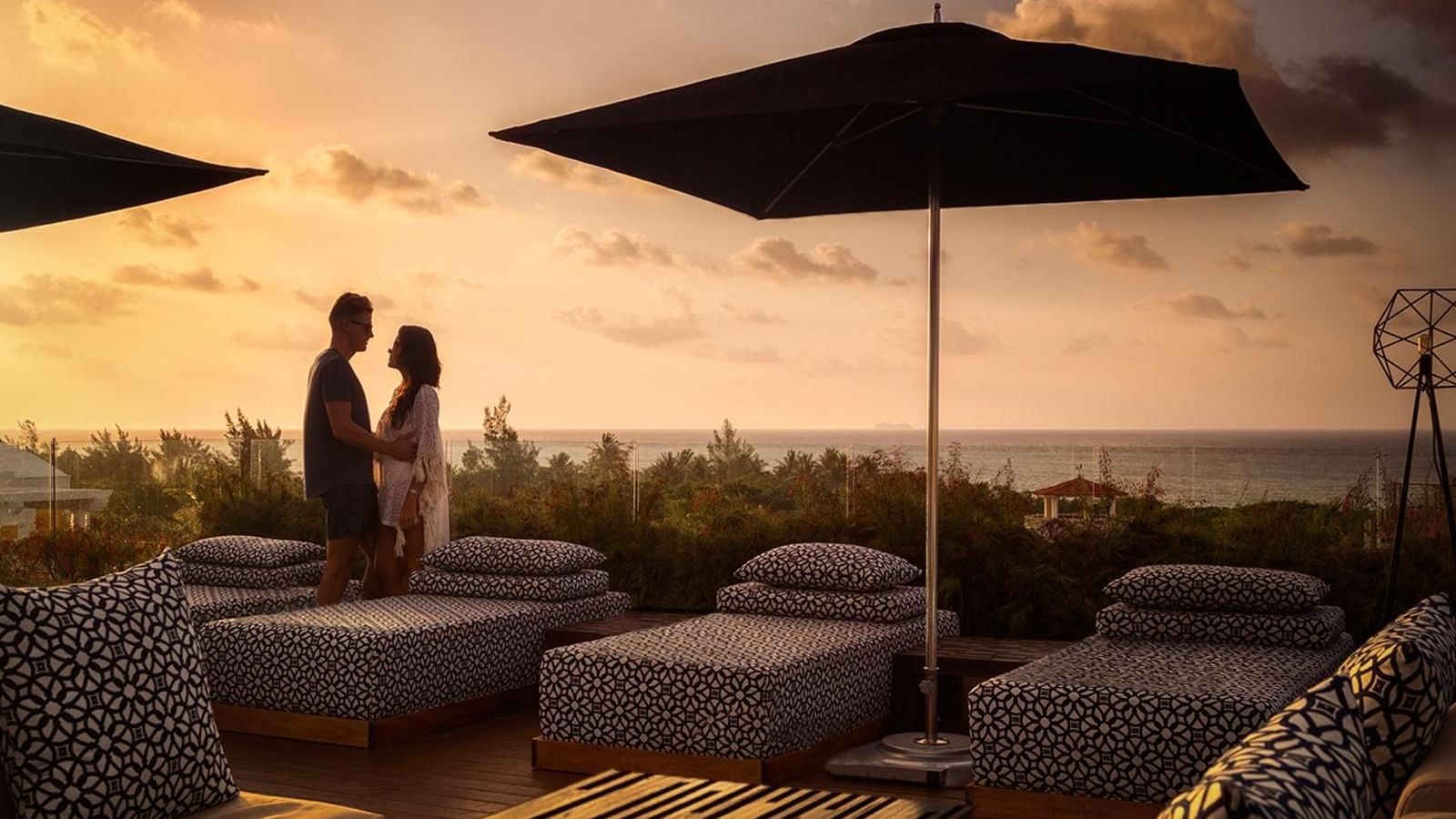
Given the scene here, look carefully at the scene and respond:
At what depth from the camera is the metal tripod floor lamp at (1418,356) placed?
6.01 m

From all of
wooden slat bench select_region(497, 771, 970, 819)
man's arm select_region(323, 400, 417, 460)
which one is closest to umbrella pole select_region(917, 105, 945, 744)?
wooden slat bench select_region(497, 771, 970, 819)

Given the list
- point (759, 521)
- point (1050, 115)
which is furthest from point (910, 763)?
point (759, 521)

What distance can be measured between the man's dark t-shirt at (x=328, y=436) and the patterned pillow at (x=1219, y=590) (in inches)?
131

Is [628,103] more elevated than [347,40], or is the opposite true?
[347,40]

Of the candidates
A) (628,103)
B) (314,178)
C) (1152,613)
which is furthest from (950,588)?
(314,178)

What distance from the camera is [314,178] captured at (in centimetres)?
1375

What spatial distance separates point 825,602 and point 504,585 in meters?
1.50

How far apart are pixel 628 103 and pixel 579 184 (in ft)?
30.8

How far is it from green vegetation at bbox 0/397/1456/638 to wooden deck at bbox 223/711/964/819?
2.34 m

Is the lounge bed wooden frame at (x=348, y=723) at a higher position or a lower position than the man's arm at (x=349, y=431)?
lower

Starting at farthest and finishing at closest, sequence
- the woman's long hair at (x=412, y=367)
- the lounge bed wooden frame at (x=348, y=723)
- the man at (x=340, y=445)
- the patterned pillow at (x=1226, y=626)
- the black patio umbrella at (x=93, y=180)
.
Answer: the woman's long hair at (x=412, y=367) → the man at (x=340, y=445) → the lounge bed wooden frame at (x=348, y=723) → the patterned pillow at (x=1226, y=626) → the black patio umbrella at (x=93, y=180)

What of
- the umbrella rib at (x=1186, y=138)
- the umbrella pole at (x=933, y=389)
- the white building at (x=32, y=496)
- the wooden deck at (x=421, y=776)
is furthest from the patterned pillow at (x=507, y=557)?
the white building at (x=32, y=496)

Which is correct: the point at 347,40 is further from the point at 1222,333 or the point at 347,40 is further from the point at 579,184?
the point at 1222,333

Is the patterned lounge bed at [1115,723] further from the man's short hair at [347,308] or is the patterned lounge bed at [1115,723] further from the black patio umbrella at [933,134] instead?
the man's short hair at [347,308]
